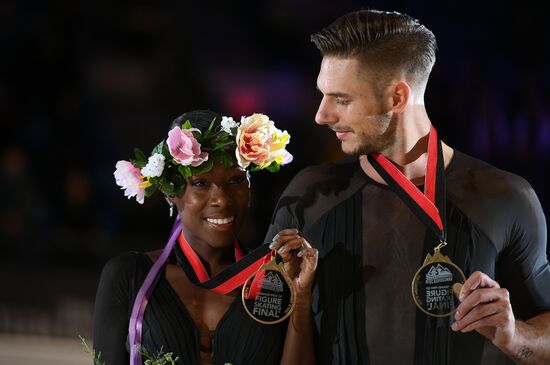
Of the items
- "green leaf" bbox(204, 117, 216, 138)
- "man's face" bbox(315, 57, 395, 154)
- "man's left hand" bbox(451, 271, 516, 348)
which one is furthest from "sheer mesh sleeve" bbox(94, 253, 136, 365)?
"man's left hand" bbox(451, 271, 516, 348)

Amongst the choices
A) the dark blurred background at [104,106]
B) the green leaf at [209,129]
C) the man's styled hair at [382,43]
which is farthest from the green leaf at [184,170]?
the dark blurred background at [104,106]

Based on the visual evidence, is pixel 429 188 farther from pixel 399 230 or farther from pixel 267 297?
pixel 267 297

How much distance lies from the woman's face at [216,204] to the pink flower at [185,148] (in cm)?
6

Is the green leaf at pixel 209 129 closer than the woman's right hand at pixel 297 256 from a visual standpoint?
No

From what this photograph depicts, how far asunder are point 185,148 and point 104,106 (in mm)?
4634

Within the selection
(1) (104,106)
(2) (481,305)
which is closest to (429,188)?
(2) (481,305)

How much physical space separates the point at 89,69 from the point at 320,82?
15.6 feet

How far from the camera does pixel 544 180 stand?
5.62 meters

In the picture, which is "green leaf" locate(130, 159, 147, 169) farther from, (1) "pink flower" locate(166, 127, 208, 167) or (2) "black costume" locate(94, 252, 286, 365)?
(2) "black costume" locate(94, 252, 286, 365)

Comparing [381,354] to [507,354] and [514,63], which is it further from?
[514,63]

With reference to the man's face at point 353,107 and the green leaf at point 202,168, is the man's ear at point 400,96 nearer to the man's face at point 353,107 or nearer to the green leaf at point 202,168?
the man's face at point 353,107

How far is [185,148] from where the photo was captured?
2.88 meters

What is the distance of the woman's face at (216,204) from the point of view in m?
2.92

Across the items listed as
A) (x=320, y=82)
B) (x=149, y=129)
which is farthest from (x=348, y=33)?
(x=149, y=129)
